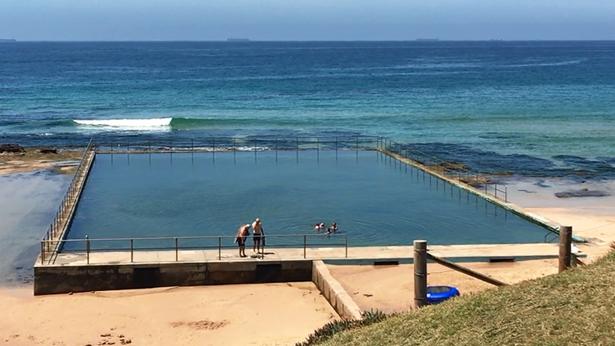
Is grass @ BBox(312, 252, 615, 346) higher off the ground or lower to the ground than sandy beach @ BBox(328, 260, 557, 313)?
higher

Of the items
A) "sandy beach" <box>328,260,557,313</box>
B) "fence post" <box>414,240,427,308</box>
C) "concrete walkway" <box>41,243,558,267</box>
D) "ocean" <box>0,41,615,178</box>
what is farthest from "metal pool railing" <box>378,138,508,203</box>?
"fence post" <box>414,240,427,308</box>

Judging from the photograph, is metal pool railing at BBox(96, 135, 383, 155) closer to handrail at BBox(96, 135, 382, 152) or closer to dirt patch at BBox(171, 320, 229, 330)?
handrail at BBox(96, 135, 382, 152)

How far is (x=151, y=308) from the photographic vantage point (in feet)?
69.1

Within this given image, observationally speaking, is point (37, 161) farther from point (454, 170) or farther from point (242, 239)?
point (242, 239)

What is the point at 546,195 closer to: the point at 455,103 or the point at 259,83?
the point at 455,103

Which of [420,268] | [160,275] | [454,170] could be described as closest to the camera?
[420,268]

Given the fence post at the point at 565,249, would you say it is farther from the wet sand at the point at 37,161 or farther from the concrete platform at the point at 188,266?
the wet sand at the point at 37,161

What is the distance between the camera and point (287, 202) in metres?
32.4

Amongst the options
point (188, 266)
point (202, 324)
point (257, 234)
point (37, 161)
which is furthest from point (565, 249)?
point (37, 161)

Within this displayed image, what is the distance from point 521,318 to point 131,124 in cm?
6262

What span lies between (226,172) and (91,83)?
3040 inches

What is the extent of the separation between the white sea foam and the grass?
5779cm

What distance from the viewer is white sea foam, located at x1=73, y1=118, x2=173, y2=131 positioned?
68.9 meters

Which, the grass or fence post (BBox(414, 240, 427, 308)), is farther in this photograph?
fence post (BBox(414, 240, 427, 308))
